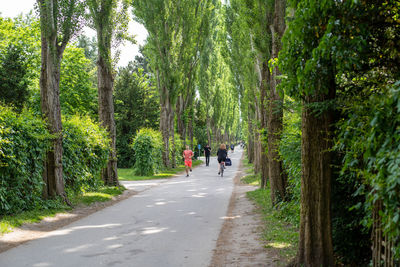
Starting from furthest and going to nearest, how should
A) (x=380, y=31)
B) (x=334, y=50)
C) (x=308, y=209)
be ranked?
(x=308, y=209) → (x=380, y=31) → (x=334, y=50)

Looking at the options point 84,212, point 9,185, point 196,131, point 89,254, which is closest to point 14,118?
point 9,185

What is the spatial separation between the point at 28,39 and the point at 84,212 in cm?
2501

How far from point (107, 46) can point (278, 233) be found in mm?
11278

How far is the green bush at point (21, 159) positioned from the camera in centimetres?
935

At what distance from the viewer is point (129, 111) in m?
36.3

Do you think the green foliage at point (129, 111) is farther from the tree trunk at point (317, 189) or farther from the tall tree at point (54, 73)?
the tree trunk at point (317, 189)

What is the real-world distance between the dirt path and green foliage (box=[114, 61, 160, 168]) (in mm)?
24988

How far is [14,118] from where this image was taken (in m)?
10.0

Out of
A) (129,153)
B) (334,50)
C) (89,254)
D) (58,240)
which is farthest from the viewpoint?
(129,153)

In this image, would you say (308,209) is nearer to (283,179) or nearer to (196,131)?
(283,179)

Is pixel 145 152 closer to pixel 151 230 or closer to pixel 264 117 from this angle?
pixel 264 117

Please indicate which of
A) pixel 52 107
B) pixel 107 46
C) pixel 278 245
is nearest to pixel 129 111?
pixel 107 46

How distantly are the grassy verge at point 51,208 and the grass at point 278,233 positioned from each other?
5.44 m

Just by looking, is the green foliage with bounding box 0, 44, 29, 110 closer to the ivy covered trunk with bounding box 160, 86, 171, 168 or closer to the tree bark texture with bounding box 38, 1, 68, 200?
the ivy covered trunk with bounding box 160, 86, 171, 168
